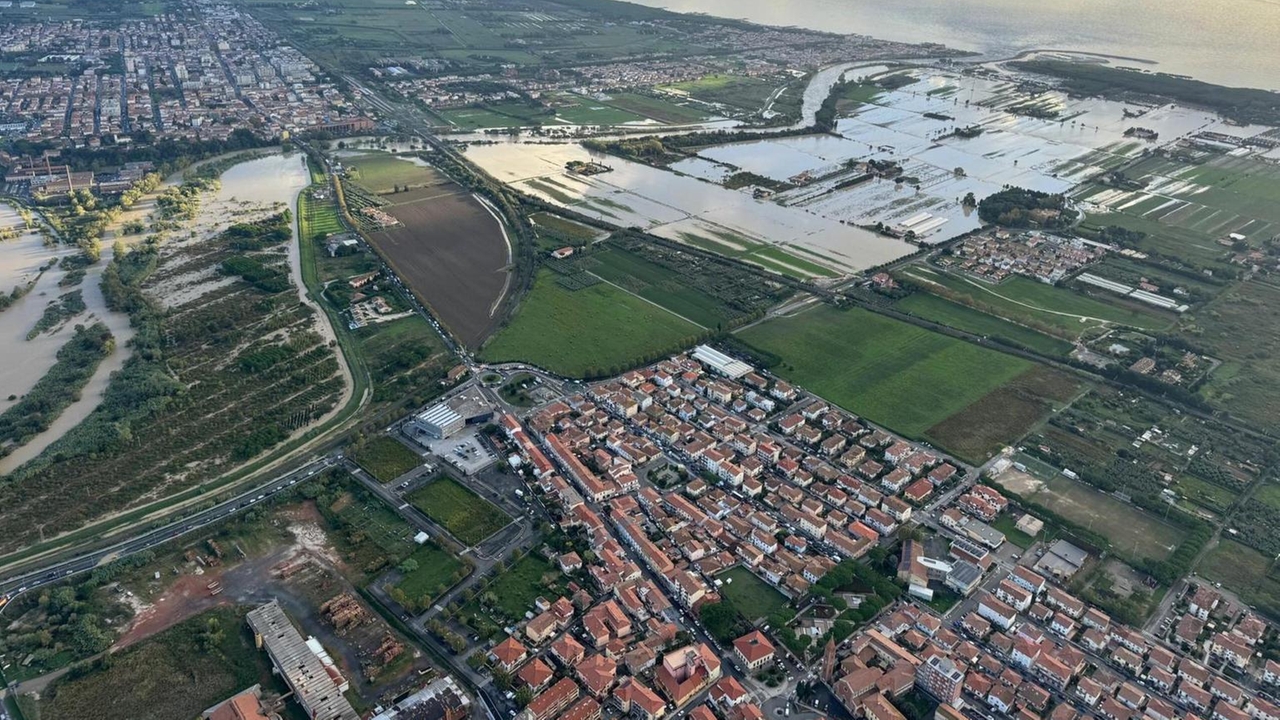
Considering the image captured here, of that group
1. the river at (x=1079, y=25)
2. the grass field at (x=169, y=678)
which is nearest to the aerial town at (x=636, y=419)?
the grass field at (x=169, y=678)

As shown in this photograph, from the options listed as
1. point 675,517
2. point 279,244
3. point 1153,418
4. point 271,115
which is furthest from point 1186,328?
point 271,115

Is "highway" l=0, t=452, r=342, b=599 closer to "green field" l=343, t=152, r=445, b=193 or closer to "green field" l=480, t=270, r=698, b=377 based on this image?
"green field" l=480, t=270, r=698, b=377

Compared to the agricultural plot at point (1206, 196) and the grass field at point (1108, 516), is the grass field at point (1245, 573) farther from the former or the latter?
the agricultural plot at point (1206, 196)

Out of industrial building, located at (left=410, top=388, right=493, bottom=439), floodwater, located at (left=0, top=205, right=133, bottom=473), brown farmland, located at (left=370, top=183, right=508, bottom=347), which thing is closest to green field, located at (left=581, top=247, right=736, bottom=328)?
brown farmland, located at (left=370, top=183, right=508, bottom=347)

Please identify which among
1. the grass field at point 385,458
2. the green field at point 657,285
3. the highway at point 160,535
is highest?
the green field at point 657,285

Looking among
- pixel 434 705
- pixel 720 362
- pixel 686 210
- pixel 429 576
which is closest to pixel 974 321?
pixel 720 362

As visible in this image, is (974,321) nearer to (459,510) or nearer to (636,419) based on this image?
(636,419)

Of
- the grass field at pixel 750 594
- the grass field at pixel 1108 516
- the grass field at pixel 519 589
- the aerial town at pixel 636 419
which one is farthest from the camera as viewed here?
the grass field at pixel 1108 516

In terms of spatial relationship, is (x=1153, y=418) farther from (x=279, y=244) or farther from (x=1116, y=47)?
(x=1116, y=47)
